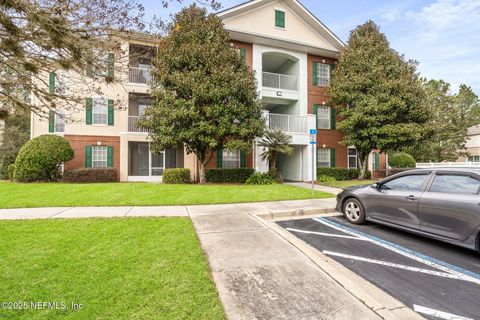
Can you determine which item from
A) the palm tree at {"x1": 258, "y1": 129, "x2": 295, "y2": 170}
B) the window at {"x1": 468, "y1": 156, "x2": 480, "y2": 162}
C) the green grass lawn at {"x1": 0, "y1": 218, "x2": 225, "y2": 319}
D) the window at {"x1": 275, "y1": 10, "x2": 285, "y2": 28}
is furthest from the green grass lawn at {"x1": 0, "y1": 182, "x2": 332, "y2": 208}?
the window at {"x1": 468, "y1": 156, "x2": 480, "y2": 162}

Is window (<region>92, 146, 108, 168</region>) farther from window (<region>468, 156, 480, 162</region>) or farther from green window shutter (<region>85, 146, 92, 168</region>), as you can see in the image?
window (<region>468, 156, 480, 162</region>)

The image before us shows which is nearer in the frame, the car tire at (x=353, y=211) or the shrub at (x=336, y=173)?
the car tire at (x=353, y=211)

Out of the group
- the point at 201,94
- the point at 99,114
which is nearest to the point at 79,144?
the point at 99,114

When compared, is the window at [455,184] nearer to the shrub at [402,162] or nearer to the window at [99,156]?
the window at [99,156]

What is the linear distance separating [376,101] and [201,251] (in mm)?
15019

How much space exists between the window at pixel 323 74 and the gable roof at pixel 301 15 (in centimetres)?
123

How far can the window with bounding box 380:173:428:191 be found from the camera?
516 centimetres

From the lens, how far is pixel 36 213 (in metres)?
6.77

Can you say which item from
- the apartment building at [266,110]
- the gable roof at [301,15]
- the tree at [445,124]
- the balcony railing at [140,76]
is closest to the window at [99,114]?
the apartment building at [266,110]

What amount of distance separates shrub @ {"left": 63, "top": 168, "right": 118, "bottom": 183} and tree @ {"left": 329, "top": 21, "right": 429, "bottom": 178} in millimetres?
15134

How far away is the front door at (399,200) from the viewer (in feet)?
16.6

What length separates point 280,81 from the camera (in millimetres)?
18766

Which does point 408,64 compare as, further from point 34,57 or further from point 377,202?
point 34,57

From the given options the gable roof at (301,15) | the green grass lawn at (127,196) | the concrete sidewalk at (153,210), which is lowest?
the concrete sidewalk at (153,210)
